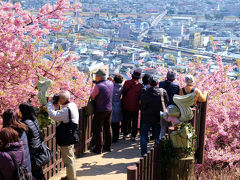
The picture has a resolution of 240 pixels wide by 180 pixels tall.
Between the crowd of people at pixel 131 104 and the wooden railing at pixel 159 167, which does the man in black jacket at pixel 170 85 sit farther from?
the wooden railing at pixel 159 167

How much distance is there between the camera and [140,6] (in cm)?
18725

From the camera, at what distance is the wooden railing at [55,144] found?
167 inches

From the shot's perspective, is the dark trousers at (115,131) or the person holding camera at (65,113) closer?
the person holding camera at (65,113)

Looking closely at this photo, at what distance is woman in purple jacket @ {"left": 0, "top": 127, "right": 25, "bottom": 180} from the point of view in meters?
2.99

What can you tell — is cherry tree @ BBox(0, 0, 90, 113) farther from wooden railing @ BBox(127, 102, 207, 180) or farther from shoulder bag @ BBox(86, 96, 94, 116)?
wooden railing @ BBox(127, 102, 207, 180)

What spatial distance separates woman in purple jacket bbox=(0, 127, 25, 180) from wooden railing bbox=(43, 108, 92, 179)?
1.04m

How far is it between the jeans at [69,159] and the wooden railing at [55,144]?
1.09 feet

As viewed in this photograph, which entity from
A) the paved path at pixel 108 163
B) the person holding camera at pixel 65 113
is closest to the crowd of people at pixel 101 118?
the person holding camera at pixel 65 113

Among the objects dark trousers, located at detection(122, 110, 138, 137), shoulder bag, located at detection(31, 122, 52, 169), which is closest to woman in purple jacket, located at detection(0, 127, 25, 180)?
shoulder bag, located at detection(31, 122, 52, 169)

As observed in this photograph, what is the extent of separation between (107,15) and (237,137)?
165m

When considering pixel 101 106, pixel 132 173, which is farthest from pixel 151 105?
pixel 132 173

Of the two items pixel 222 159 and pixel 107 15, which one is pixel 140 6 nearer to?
pixel 107 15

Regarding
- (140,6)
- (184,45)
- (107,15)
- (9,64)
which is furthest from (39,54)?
(140,6)

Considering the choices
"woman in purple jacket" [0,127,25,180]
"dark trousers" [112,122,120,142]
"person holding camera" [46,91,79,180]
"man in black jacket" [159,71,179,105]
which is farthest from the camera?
"dark trousers" [112,122,120,142]
